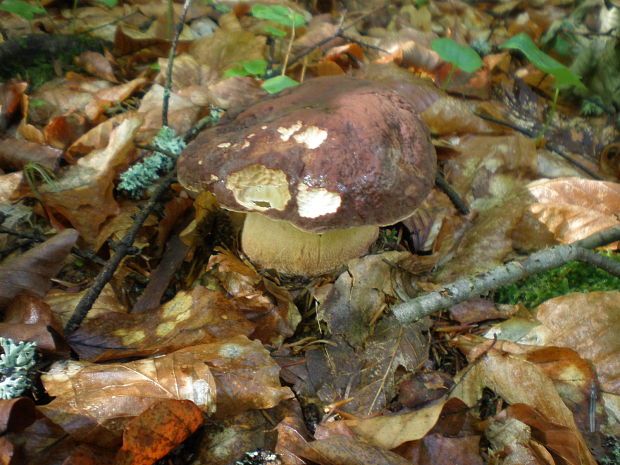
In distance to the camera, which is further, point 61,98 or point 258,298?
point 61,98

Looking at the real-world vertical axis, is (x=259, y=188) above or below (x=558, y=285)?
above

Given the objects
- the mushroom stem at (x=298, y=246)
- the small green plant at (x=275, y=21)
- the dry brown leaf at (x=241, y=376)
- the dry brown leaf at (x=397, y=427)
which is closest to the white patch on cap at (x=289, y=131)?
the mushroom stem at (x=298, y=246)

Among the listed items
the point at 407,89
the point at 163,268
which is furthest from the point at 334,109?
the point at 407,89

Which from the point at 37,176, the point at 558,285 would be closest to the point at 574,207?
the point at 558,285

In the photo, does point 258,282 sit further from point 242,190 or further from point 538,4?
point 538,4

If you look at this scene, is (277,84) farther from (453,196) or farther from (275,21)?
(453,196)

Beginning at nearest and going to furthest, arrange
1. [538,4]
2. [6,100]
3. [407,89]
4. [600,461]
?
[600,461] < [6,100] < [407,89] < [538,4]
